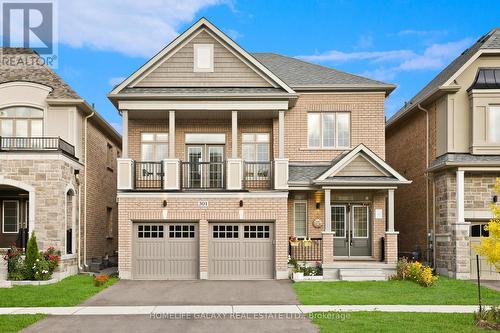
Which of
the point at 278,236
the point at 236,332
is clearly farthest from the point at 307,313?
the point at 278,236

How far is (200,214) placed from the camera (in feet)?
63.4

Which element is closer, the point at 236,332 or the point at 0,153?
the point at 236,332

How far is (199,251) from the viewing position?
1934cm

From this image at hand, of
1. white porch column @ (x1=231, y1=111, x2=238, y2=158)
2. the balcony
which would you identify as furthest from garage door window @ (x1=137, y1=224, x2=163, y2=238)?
white porch column @ (x1=231, y1=111, x2=238, y2=158)

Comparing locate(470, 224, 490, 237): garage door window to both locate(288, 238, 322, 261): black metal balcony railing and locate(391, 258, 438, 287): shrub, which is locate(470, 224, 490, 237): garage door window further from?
locate(288, 238, 322, 261): black metal balcony railing

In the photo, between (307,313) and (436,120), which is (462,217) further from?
(307,313)

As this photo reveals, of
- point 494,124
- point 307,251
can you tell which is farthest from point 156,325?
point 494,124

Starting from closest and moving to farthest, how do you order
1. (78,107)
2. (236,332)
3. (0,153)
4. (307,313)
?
1. (236,332)
2. (307,313)
3. (0,153)
4. (78,107)

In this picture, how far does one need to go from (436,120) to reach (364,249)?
6.00 m

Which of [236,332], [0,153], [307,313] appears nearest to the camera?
[236,332]

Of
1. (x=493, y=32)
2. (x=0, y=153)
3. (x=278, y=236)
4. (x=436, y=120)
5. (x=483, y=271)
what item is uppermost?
(x=493, y=32)

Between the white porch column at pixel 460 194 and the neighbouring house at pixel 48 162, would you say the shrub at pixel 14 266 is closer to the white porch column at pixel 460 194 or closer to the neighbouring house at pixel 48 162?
the neighbouring house at pixel 48 162

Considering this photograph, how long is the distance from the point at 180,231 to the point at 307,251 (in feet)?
16.2

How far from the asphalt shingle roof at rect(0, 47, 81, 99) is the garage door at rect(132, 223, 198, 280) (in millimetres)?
6014
